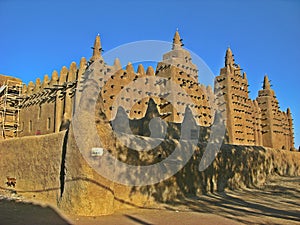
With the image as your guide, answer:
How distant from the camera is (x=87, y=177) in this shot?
31.4 ft

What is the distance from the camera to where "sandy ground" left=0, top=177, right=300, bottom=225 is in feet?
28.6

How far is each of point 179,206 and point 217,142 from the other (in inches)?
197

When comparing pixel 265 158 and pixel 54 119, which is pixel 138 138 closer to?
pixel 265 158

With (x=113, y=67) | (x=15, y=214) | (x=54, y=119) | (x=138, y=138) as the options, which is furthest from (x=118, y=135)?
(x=54, y=119)

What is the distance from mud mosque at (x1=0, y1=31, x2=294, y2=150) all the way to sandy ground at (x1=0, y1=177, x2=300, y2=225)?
910 centimetres

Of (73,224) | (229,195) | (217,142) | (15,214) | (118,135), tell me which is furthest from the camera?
(217,142)

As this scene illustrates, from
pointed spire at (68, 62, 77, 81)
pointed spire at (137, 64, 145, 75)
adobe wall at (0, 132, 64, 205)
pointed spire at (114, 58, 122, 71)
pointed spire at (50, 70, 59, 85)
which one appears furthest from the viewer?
pointed spire at (50, 70, 59, 85)

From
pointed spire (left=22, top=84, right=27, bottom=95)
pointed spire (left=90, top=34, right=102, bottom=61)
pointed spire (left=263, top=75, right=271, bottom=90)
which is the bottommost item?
pointed spire (left=22, top=84, right=27, bottom=95)

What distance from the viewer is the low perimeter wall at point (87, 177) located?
31.8 feet

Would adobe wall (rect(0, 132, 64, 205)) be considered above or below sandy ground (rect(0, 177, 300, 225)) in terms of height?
above

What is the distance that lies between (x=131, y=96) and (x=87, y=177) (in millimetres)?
17378

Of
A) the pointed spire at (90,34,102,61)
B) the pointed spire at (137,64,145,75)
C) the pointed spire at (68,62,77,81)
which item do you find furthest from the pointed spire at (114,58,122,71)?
the pointed spire at (68,62,77,81)

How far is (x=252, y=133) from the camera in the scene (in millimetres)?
38781

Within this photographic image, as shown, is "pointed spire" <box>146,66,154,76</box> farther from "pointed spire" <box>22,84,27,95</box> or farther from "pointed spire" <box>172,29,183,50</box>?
"pointed spire" <box>22,84,27,95</box>
